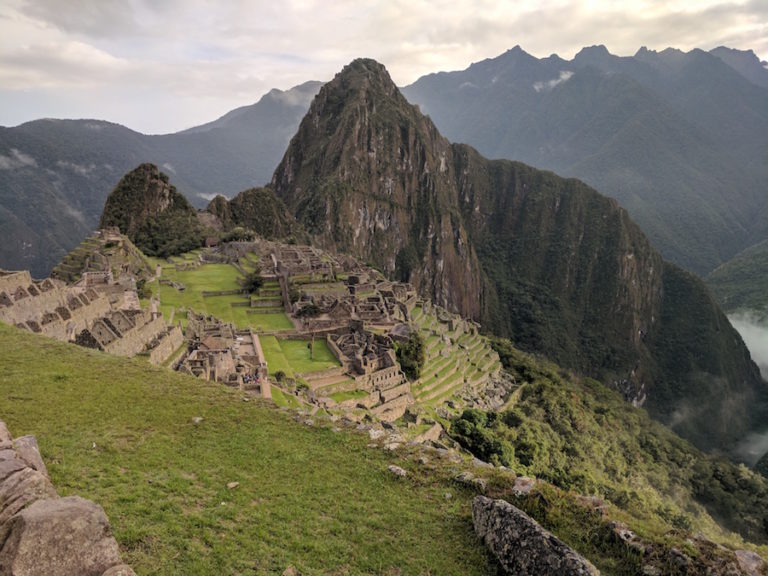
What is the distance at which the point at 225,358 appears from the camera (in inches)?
928

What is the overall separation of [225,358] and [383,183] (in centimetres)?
14074

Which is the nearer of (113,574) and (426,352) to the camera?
(113,574)

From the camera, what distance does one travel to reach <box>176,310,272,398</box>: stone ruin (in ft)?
70.4

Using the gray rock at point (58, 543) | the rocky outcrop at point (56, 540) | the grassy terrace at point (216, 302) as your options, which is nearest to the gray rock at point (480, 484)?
the rocky outcrop at point (56, 540)

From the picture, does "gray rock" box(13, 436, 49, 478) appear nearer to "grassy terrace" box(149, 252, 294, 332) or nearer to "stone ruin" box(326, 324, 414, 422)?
"stone ruin" box(326, 324, 414, 422)

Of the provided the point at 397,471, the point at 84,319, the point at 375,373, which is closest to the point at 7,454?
the point at 397,471

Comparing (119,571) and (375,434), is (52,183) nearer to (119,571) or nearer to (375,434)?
(375,434)

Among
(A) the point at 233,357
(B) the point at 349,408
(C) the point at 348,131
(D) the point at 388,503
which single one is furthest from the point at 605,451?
(C) the point at 348,131

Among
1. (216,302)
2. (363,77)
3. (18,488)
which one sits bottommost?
(216,302)

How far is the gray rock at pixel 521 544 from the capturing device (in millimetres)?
7730

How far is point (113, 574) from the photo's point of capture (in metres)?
6.02

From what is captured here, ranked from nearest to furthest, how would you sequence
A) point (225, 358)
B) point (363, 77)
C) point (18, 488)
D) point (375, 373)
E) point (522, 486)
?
1. point (18, 488)
2. point (522, 486)
3. point (225, 358)
4. point (375, 373)
5. point (363, 77)

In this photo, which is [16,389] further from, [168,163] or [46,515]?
[168,163]

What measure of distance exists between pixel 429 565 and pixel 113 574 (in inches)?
210
